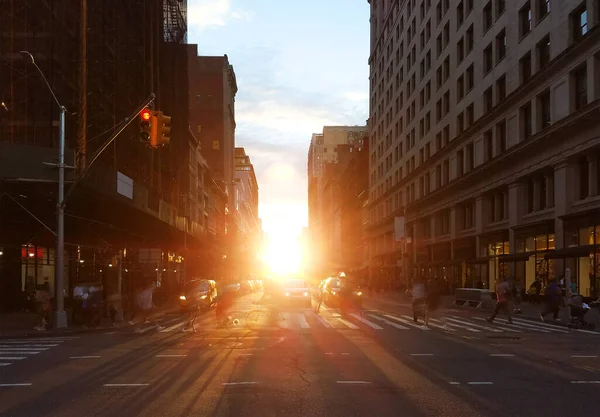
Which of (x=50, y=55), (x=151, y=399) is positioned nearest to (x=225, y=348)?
(x=151, y=399)

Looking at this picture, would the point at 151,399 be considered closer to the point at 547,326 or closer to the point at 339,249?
the point at 547,326

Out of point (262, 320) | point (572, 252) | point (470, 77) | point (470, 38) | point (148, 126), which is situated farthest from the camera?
point (470, 38)

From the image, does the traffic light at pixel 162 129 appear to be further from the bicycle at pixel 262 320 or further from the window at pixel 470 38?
the window at pixel 470 38

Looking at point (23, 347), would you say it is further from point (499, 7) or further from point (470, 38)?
point (470, 38)

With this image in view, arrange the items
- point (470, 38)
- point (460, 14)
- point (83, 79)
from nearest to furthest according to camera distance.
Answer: point (83, 79)
point (470, 38)
point (460, 14)

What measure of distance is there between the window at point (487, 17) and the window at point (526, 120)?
31.3ft

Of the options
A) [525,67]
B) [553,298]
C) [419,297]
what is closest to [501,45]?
[525,67]

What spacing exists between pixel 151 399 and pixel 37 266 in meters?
26.4

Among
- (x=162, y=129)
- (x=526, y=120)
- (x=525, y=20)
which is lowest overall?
(x=162, y=129)

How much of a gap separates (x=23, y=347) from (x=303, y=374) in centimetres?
932

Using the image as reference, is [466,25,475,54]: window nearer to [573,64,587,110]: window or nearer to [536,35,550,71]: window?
[536,35,550,71]: window

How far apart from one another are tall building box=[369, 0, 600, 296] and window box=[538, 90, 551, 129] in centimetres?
6

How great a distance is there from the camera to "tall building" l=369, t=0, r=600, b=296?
1334 inches

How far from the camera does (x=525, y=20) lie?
136 ft
